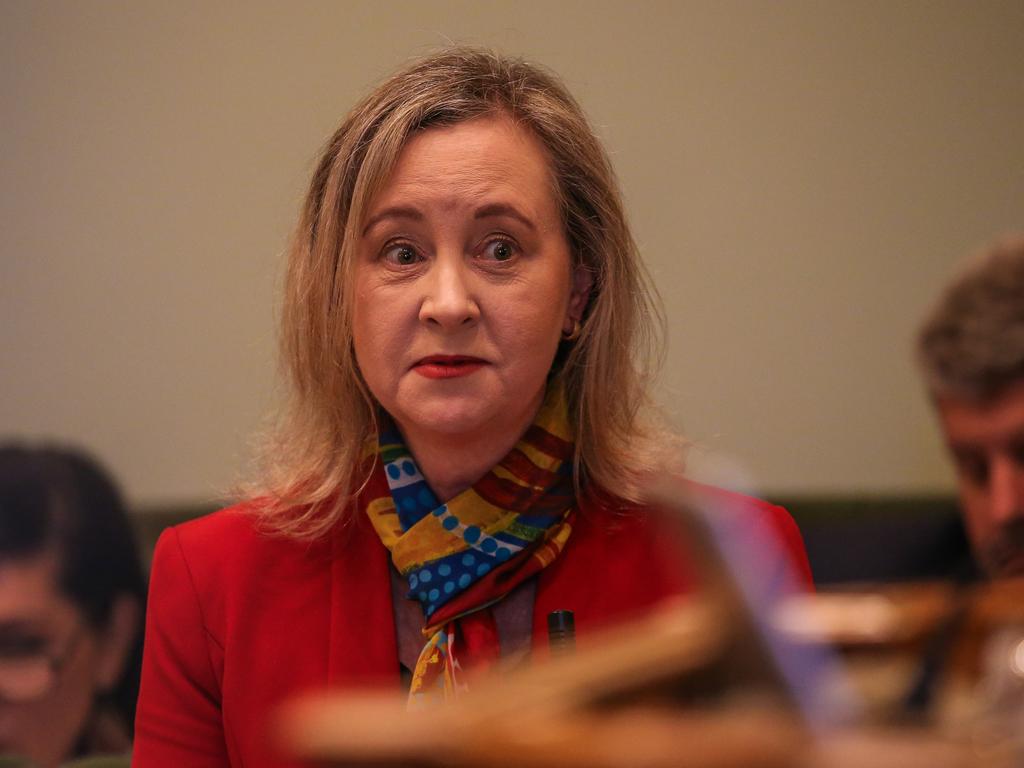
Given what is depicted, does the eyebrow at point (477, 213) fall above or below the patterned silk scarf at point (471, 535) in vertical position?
above

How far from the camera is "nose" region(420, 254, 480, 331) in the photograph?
98 cm

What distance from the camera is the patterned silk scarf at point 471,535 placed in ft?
3.31

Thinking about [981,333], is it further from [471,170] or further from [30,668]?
[30,668]

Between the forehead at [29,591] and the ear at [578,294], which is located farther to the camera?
the forehead at [29,591]

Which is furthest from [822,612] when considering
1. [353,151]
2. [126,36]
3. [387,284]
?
[126,36]

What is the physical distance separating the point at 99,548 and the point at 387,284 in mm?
1020

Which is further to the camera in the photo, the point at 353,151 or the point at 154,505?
the point at 154,505

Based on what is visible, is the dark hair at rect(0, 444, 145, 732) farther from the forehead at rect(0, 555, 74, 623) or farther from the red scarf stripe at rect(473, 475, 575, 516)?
the red scarf stripe at rect(473, 475, 575, 516)

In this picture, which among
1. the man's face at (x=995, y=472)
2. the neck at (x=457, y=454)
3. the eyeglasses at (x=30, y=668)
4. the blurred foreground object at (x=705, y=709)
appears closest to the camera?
the blurred foreground object at (x=705, y=709)

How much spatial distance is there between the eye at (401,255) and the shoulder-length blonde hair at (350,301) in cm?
4

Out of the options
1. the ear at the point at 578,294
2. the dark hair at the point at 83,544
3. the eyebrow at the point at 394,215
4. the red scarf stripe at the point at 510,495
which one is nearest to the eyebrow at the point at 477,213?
the eyebrow at the point at 394,215

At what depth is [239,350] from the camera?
6.42 feet

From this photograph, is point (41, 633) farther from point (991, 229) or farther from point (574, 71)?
point (991, 229)

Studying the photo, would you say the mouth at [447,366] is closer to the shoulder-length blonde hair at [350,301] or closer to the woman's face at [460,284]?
the woman's face at [460,284]
